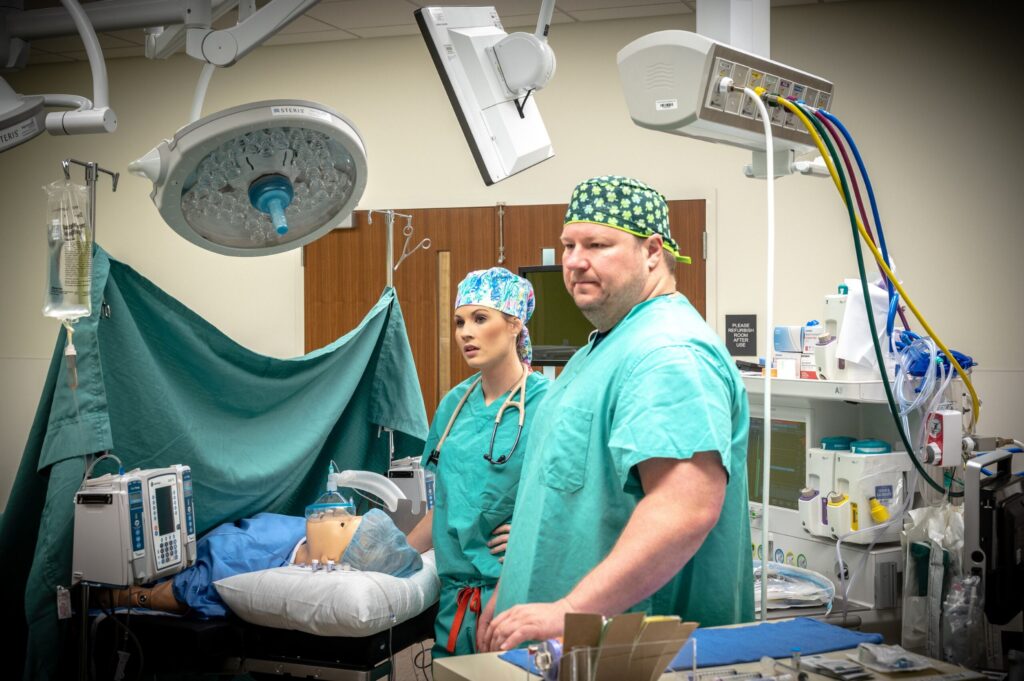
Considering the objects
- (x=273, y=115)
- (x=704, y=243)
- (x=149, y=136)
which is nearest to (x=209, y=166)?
(x=273, y=115)

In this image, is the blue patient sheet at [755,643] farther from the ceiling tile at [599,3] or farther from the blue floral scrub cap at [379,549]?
the ceiling tile at [599,3]

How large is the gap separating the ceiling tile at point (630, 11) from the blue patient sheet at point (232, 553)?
9.22 feet

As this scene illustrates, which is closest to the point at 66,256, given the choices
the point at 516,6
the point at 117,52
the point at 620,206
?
the point at 620,206

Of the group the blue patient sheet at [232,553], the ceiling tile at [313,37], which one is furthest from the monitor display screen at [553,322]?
the ceiling tile at [313,37]

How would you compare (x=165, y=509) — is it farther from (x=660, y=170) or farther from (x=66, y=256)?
(x=660, y=170)

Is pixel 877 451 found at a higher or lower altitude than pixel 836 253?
lower

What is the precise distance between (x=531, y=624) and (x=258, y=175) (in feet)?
2.79

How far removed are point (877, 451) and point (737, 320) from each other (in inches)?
84.9

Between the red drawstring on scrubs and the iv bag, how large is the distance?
1.07 m

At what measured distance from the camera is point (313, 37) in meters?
4.84

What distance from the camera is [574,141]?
4.56m

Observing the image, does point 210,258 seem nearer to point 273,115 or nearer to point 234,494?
point 234,494

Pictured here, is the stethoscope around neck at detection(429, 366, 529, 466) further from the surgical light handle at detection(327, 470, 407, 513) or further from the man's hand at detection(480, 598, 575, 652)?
the man's hand at detection(480, 598, 575, 652)

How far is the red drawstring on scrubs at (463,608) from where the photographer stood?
2137mm
